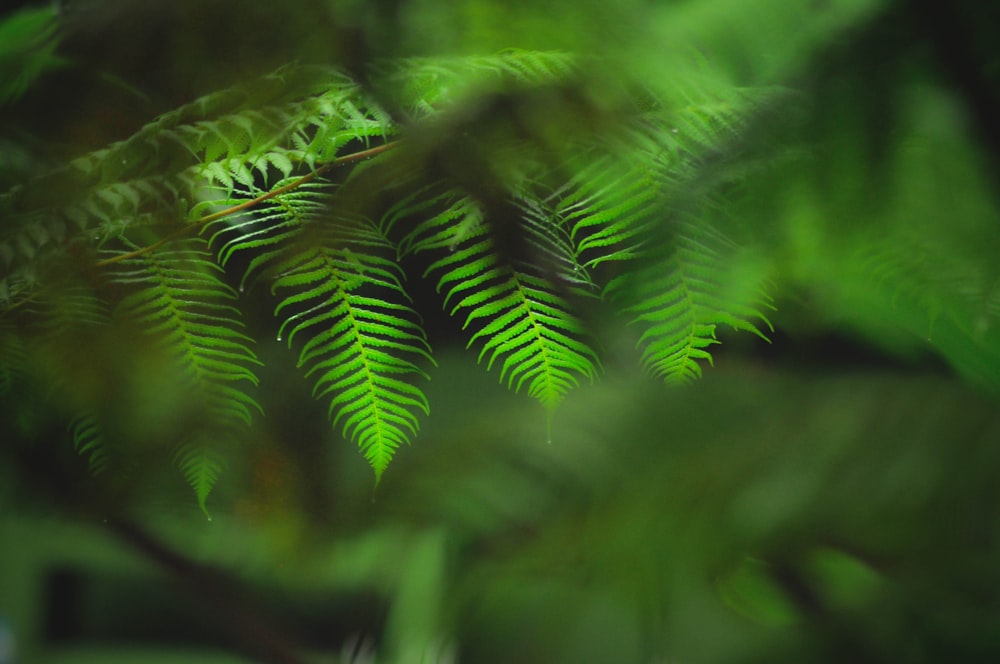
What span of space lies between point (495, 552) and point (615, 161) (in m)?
0.62

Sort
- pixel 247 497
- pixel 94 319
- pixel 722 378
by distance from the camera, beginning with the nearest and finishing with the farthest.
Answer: pixel 94 319 < pixel 722 378 < pixel 247 497

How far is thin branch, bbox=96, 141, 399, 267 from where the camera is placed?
57 cm

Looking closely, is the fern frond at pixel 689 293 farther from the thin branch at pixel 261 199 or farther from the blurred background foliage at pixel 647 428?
the thin branch at pixel 261 199

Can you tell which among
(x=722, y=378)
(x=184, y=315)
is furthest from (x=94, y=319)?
(x=722, y=378)

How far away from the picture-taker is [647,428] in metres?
0.88

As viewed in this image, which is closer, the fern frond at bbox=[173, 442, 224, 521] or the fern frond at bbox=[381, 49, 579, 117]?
the fern frond at bbox=[381, 49, 579, 117]

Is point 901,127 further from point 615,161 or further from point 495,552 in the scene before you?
point 495,552

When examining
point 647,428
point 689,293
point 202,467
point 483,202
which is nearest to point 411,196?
point 483,202

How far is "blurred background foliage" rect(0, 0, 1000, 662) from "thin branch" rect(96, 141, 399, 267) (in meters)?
0.05

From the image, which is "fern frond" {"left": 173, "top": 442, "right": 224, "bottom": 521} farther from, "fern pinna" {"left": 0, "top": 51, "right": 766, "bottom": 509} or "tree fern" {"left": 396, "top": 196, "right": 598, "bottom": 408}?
"tree fern" {"left": 396, "top": 196, "right": 598, "bottom": 408}

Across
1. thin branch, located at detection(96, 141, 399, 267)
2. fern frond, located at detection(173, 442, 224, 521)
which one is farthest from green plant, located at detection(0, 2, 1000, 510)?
fern frond, located at detection(173, 442, 224, 521)

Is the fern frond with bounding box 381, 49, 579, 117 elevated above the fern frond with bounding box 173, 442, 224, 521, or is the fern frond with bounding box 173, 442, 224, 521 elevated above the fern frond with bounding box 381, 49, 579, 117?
the fern frond with bounding box 381, 49, 579, 117

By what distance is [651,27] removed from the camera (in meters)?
0.68

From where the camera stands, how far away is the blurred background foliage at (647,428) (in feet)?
1.70
